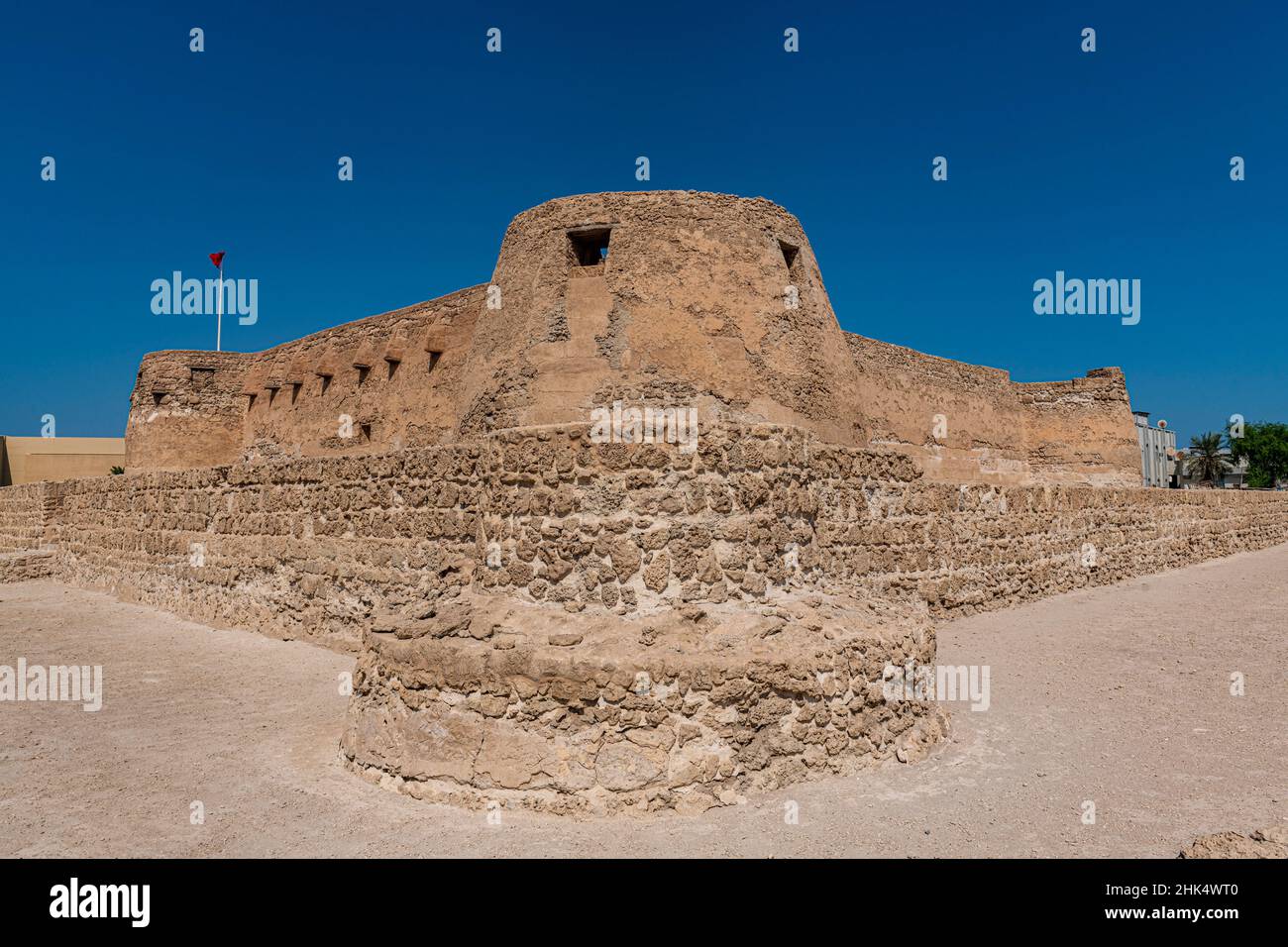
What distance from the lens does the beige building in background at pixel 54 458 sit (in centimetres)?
3828

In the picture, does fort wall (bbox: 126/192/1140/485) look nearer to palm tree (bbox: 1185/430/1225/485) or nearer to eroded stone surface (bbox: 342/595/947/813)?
eroded stone surface (bbox: 342/595/947/813)

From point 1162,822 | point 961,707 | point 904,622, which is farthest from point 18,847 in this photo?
point 961,707

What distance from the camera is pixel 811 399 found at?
10.3 meters

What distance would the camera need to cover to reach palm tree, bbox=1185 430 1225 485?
5162cm

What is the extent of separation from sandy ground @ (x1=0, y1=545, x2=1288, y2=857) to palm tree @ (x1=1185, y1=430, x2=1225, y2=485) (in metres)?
50.1

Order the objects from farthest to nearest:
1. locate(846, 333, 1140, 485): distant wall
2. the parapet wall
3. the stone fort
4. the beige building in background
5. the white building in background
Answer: the white building in background
the beige building in background
locate(846, 333, 1140, 485): distant wall
the parapet wall
the stone fort

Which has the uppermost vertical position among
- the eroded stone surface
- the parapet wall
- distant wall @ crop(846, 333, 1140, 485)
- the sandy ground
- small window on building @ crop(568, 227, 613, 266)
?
small window on building @ crop(568, 227, 613, 266)

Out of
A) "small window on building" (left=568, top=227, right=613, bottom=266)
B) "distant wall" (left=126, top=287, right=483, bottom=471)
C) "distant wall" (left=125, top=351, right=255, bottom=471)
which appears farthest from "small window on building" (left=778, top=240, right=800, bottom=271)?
"distant wall" (left=125, top=351, right=255, bottom=471)

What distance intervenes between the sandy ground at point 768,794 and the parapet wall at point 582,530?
50.6 inches

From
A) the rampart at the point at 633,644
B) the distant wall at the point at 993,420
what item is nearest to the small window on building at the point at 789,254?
the distant wall at the point at 993,420

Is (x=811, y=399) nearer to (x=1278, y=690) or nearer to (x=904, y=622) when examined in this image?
(x=904, y=622)

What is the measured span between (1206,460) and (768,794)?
5786 cm

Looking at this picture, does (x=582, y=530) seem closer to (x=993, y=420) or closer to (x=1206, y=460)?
(x=993, y=420)

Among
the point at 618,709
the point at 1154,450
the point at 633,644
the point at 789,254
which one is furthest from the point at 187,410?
the point at 1154,450
